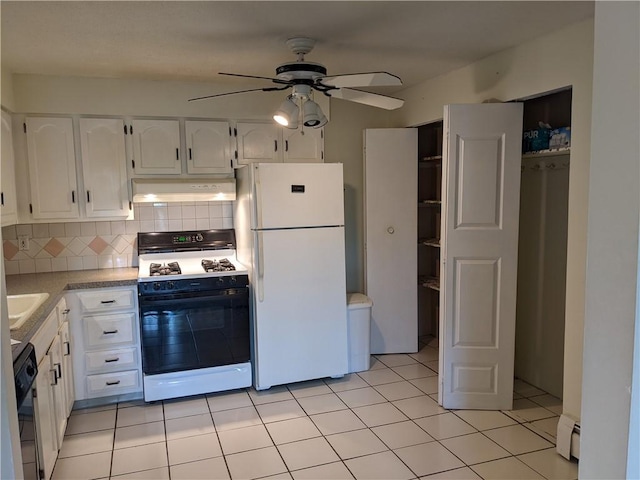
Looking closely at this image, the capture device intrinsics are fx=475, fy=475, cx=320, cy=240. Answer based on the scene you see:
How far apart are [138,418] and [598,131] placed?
10.4 feet

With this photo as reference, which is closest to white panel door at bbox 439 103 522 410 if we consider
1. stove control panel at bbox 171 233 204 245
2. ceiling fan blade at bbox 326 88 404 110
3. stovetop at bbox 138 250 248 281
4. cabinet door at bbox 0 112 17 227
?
ceiling fan blade at bbox 326 88 404 110

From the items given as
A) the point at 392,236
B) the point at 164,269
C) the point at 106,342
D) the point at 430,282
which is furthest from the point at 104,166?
the point at 430,282

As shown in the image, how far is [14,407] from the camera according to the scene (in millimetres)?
915

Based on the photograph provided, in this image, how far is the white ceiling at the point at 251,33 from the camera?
218 cm

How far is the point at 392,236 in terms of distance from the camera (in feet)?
13.4

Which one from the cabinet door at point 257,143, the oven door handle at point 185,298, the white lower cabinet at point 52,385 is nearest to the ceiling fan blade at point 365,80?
the cabinet door at point 257,143

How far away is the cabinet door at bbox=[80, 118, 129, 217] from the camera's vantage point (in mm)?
3424

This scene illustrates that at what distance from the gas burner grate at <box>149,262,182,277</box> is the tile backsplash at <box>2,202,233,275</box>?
1.18 ft

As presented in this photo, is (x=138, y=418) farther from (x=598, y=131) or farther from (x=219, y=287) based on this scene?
(x=598, y=131)

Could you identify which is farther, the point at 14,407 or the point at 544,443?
the point at 544,443

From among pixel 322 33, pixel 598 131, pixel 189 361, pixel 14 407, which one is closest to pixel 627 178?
pixel 598 131

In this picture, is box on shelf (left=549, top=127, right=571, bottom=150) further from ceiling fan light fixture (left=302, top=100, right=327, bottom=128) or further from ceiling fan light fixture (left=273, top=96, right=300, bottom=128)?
ceiling fan light fixture (left=273, top=96, right=300, bottom=128)

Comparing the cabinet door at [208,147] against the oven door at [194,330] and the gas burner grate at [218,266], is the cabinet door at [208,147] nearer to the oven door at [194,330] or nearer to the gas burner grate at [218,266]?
the gas burner grate at [218,266]

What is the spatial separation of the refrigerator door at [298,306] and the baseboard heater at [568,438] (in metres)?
1.55
